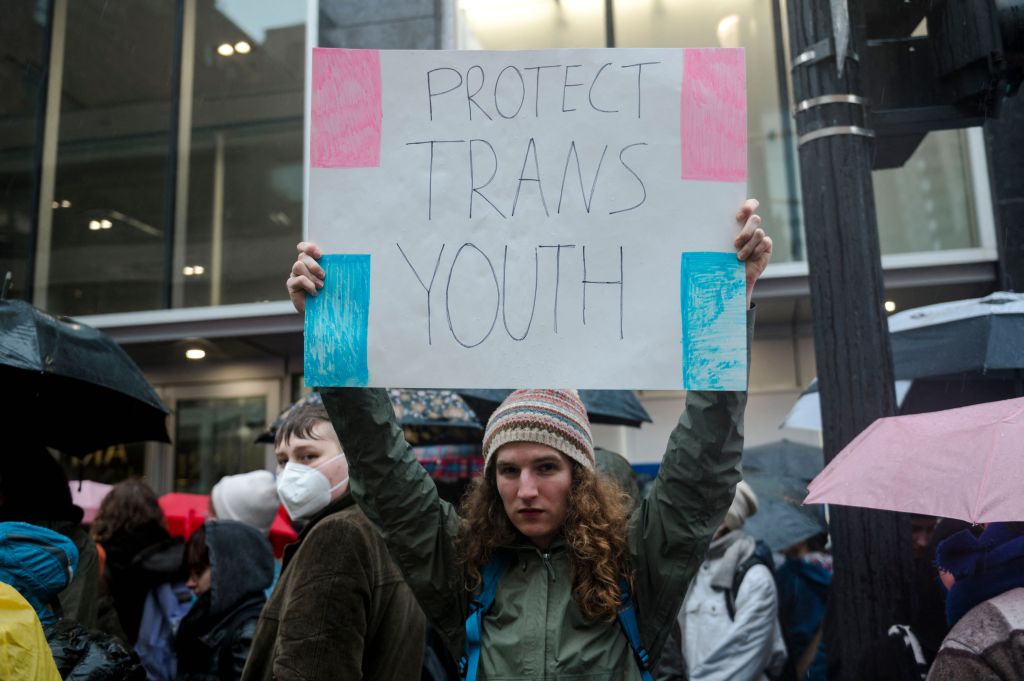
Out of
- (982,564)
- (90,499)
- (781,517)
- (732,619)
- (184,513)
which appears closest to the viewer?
(982,564)

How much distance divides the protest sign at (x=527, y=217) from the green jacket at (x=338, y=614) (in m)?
0.82

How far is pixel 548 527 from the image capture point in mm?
2154

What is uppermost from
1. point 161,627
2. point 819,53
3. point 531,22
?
point 531,22

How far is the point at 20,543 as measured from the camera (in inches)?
108

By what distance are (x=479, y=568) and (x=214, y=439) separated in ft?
30.3

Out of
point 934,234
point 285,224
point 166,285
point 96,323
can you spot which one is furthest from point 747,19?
point 96,323

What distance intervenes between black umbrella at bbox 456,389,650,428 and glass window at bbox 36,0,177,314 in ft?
21.1

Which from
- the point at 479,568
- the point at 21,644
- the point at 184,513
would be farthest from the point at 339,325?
the point at 184,513

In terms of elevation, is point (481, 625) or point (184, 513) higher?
point (184, 513)

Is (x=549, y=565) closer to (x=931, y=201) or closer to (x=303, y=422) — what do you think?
(x=303, y=422)

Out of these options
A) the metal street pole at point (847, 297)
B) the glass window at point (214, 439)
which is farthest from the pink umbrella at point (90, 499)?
the metal street pole at point (847, 297)

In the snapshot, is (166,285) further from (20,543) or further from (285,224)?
(20,543)

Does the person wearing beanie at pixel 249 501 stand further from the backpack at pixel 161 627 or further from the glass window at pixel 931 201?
the glass window at pixel 931 201

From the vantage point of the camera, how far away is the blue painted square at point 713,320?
194cm
